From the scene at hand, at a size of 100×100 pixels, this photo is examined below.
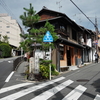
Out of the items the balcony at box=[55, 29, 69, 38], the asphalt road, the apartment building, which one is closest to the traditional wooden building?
the balcony at box=[55, 29, 69, 38]

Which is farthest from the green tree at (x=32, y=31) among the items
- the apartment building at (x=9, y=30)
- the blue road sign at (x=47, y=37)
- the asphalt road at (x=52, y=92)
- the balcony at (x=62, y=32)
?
the apartment building at (x=9, y=30)

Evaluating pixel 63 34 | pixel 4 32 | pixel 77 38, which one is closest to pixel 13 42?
pixel 4 32

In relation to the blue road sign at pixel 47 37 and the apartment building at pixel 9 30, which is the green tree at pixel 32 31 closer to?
the blue road sign at pixel 47 37

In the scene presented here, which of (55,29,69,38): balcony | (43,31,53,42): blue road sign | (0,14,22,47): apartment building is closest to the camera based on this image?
(43,31,53,42): blue road sign

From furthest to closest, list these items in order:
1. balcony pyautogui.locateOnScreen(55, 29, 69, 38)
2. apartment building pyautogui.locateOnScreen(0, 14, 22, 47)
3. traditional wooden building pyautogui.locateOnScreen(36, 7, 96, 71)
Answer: apartment building pyautogui.locateOnScreen(0, 14, 22, 47)
balcony pyautogui.locateOnScreen(55, 29, 69, 38)
traditional wooden building pyautogui.locateOnScreen(36, 7, 96, 71)

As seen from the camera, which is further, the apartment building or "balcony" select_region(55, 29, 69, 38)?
the apartment building

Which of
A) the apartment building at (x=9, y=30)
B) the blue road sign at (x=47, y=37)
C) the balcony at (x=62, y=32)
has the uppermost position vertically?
the apartment building at (x=9, y=30)

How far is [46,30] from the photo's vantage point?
Answer: 1087 centimetres

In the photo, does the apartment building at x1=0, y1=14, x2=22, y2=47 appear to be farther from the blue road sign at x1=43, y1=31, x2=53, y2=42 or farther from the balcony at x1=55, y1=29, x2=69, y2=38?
the blue road sign at x1=43, y1=31, x2=53, y2=42

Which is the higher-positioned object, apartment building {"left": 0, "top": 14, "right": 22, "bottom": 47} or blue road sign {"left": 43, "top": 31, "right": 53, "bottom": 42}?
apartment building {"left": 0, "top": 14, "right": 22, "bottom": 47}

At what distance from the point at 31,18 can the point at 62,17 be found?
275 inches

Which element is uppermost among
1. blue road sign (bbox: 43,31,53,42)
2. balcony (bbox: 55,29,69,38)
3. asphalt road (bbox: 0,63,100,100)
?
balcony (bbox: 55,29,69,38)

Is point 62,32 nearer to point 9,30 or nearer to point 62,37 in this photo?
point 62,37

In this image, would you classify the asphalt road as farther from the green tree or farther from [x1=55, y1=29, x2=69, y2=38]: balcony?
[x1=55, y1=29, x2=69, y2=38]: balcony
